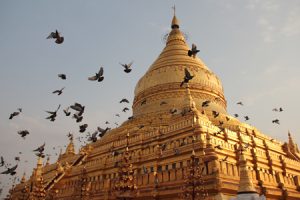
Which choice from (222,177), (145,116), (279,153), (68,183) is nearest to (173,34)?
(145,116)

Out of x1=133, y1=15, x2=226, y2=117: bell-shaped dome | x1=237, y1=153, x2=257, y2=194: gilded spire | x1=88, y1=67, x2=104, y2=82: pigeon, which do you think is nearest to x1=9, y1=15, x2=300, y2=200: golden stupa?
x1=237, y1=153, x2=257, y2=194: gilded spire

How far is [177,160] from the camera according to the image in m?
24.7

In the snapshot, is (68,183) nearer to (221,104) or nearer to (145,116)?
(145,116)

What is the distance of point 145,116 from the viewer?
36.9 m

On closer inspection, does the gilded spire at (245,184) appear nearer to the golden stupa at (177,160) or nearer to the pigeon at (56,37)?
the golden stupa at (177,160)

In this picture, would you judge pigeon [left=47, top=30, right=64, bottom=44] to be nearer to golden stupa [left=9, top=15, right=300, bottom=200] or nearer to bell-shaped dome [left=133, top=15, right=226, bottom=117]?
golden stupa [left=9, top=15, right=300, bottom=200]

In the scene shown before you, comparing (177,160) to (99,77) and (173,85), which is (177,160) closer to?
(99,77)

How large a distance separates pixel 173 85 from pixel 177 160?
1715 cm

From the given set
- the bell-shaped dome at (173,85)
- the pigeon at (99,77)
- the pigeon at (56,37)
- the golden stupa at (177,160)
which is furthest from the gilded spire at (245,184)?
the bell-shaped dome at (173,85)

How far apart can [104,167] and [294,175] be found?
19.0 metres

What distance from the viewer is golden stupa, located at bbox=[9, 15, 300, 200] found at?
21.0 metres

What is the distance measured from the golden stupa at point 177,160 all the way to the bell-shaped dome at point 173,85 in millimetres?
160

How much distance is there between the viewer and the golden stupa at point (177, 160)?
21.0 metres

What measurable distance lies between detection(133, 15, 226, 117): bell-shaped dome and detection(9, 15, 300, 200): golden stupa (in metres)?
0.16
